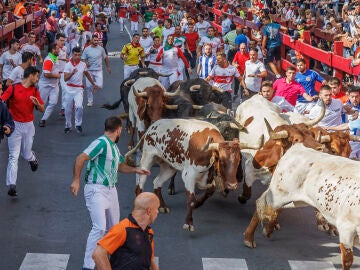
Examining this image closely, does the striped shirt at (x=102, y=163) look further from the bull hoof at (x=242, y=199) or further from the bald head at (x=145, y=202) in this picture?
the bull hoof at (x=242, y=199)

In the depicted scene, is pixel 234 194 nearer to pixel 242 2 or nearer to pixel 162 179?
pixel 162 179

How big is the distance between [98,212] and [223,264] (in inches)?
73.4

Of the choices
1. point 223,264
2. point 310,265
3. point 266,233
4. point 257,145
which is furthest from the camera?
point 257,145

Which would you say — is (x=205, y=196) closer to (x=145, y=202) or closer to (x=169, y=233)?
(x=169, y=233)

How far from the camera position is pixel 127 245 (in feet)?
24.4

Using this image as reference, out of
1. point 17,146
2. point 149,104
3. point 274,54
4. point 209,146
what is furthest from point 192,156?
point 274,54

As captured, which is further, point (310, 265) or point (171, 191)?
point (171, 191)

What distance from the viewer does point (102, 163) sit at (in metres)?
10.0

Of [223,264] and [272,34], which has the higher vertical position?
[223,264]

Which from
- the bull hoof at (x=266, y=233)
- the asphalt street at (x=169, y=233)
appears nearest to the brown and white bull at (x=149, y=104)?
the asphalt street at (x=169, y=233)

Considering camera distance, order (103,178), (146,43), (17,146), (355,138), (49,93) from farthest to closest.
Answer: (146,43) → (49,93) → (17,146) → (355,138) → (103,178)

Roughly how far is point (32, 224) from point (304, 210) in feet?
13.4

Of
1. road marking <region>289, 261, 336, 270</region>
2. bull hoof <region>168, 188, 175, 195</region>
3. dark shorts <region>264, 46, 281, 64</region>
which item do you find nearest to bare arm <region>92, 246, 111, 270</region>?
road marking <region>289, 261, 336, 270</region>

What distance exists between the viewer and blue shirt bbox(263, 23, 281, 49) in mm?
24469
